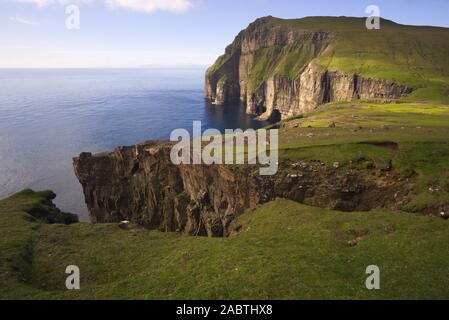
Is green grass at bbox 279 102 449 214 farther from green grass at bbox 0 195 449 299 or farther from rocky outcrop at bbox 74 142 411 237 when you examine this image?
green grass at bbox 0 195 449 299

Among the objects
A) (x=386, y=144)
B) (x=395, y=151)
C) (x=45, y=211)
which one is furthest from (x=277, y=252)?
(x=45, y=211)

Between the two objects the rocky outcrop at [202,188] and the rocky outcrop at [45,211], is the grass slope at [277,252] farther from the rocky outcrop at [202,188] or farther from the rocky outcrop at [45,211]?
the rocky outcrop at [45,211]

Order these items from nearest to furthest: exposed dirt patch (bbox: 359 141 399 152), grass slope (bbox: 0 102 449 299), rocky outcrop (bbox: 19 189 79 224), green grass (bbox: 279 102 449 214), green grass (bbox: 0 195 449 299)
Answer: green grass (bbox: 0 195 449 299), grass slope (bbox: 0 102 449 299), green grass (bbox: 279 102 449 214), exposed dirt patch (bbox: 359 141 399 152), rocky outcrop (bbox: 19 189 79 224)

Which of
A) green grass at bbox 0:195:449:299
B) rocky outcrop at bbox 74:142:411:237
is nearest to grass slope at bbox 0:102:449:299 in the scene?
green grass at bbox 0:195:449:299

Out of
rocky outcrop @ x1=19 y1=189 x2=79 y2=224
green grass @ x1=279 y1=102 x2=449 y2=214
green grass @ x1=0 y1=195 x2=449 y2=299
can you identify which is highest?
green grass @ x1=279 y1=102 x2=449 y2=214

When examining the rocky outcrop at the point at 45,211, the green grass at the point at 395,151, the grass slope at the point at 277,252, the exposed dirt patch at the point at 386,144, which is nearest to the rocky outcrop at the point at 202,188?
the green grass at the point at 395,151

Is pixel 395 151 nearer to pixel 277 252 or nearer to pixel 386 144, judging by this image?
pixel 386 144
